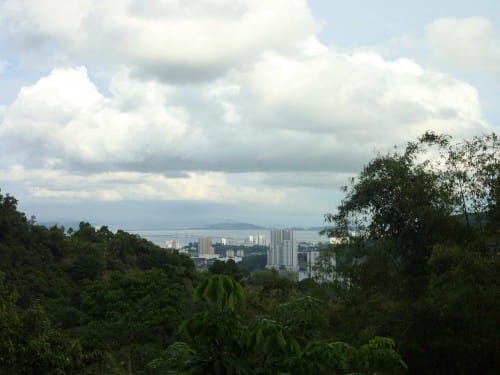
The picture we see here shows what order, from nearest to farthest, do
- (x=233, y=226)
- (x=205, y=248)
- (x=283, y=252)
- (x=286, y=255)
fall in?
(x=286, y=255) → (x=283, y=252) → (x=205, y=248) → (x=233, y=226)

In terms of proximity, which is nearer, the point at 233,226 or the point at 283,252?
the point at 283,252

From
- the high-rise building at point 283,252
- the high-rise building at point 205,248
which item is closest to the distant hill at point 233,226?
the high-rise building at point 205,248

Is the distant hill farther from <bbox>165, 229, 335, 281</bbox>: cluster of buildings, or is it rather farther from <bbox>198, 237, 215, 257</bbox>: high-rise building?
<bbox>198, 237, 215, 257</bbox>: high-rise building

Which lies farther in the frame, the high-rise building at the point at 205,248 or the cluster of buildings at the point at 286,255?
the high-rise building at the point at 205,248

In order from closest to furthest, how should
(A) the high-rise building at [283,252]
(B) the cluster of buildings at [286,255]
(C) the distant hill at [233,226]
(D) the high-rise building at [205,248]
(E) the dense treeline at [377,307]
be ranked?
1. (E) the dense treeline at [377,307]
2. (B) the cluster of buildings at [286,255]
3. (A) the high-rise building at [283,252]
4. (D) the high-rise building at [205,248]
5. (C) the distant hill at [233,226]

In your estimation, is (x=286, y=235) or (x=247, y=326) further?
(x=286, y=235)

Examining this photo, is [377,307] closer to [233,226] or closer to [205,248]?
[205,248]

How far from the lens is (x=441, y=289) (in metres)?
9.68

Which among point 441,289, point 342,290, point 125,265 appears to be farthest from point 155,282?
point 125,265

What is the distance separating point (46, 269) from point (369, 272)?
2786 cm

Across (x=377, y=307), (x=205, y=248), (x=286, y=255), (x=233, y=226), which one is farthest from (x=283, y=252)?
(x=233, y=226)

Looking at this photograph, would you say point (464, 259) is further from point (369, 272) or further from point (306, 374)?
point (306, 374)

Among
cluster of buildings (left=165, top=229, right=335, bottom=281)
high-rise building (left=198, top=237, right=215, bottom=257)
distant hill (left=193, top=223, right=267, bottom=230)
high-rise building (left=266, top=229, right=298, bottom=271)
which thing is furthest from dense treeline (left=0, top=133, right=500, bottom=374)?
distant hill (left=193, top=223, right=267, bottom=230)

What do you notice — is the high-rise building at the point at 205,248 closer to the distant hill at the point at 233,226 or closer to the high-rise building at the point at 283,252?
the high-rise building at the point at 283,252
